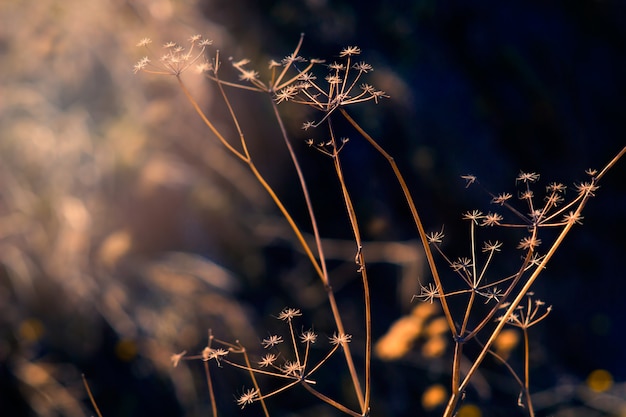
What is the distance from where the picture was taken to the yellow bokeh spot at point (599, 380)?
2.90 meters

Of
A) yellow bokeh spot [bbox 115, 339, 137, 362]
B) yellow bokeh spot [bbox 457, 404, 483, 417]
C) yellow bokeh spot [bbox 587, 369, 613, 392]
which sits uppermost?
yellow bokeh spot [bbox 115, 339, 137, 362]

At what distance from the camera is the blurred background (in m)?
2.75

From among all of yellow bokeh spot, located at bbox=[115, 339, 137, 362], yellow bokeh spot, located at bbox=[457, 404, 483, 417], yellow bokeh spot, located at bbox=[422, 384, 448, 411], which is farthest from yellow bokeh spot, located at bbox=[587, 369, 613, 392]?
yellow bokeh spot, located at bbox=[115, 339, 137, 362]

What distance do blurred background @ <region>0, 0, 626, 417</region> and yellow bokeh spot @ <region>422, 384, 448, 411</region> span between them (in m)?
0.02

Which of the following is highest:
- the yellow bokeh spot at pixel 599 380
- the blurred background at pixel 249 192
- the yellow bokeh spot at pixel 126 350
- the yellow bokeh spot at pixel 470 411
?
the blurred background at pixel 249 192

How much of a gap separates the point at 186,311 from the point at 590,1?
8.03ft

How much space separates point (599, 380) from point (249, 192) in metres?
1.84

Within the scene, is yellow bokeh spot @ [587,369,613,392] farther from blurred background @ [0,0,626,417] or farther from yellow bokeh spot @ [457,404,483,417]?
yellow bokeh spot @ [457,404,483,417]

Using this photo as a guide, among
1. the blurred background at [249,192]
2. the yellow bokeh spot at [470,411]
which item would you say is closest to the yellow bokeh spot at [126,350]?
the blurred background at [249,192]

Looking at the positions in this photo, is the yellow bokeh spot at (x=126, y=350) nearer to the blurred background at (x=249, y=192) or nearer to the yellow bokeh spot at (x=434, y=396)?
the blurred background at (x=249, y=192)

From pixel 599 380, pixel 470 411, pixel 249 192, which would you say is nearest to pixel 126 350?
pixel 249 192

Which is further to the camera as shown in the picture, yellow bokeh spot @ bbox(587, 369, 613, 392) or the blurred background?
yellow bokeh spot @ bbox(587, 369, 613, 392)

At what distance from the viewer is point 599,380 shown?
9.65 ft

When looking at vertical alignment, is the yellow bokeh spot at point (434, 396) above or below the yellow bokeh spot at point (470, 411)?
above
